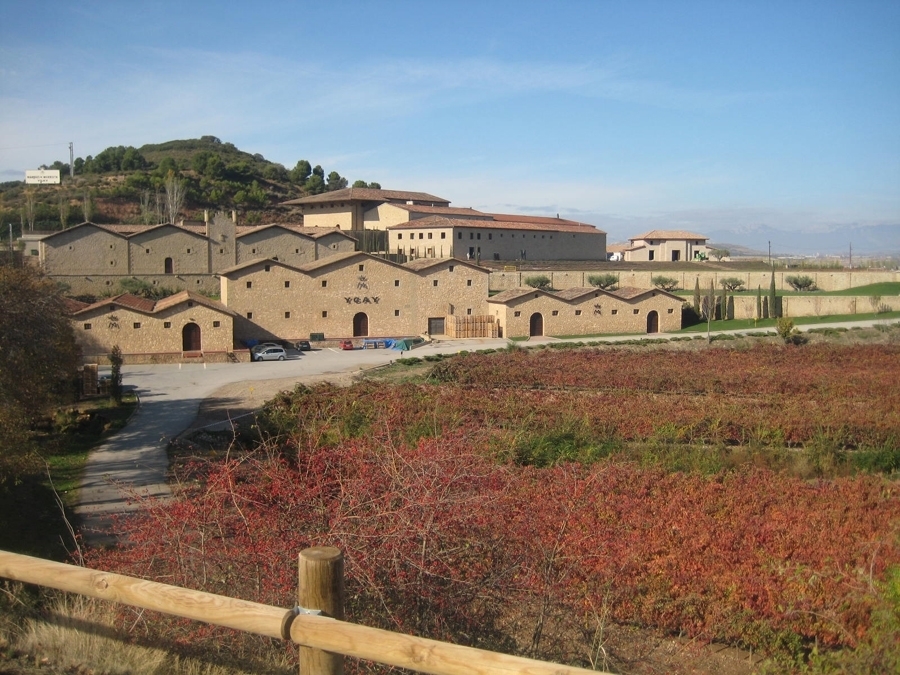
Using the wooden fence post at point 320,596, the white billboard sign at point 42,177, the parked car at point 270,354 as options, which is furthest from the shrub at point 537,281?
the white billboard sign at point 42,177

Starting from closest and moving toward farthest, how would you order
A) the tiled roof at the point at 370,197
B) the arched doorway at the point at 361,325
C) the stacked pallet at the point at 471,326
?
1. the arched doorway at the point at 361,325
2. the stacked pallet at the point at 471,326
3. the tiled roof at the point at 370,197

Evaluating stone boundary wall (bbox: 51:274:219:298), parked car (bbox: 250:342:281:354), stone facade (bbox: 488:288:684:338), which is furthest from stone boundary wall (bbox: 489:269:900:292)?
parked car (bbox: 250:342:281:354)

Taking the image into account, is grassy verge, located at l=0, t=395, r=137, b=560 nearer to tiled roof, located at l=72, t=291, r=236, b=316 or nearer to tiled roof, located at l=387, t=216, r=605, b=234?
tiled roof, located at l=72, t=291, r=236, b=316

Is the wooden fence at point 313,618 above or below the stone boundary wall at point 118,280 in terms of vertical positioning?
below

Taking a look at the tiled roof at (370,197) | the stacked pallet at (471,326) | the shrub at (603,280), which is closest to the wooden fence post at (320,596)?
the stacked pallet at (471,326)

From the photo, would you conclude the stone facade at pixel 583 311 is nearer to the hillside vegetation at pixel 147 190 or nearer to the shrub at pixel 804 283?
the shrub at pixel 804 283

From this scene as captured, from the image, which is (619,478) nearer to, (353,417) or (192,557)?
(353,417)

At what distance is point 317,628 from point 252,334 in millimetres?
36039

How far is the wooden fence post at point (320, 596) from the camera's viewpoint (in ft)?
10.9

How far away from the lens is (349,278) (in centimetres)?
3991

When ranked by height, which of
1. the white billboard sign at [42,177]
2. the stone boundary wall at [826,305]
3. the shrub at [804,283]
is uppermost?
the white billboard sign at [42,177]

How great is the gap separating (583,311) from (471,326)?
6204 mm

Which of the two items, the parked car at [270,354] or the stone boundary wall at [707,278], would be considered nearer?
the parked car at [270,354]

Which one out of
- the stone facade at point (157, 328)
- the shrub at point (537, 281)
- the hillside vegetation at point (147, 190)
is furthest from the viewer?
the hillside vegetation at point (147, 190)
